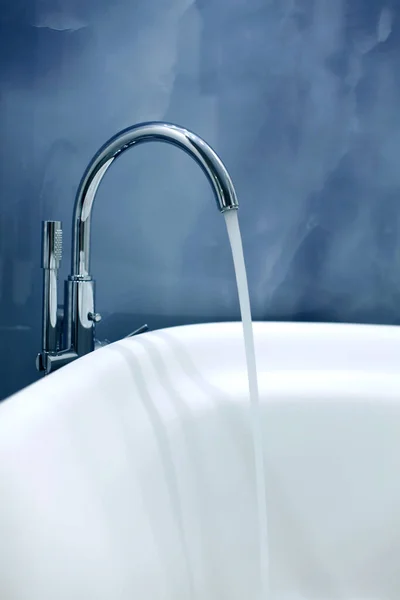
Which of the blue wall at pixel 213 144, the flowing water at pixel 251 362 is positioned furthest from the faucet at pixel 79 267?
the blue wall at pixel 213 144

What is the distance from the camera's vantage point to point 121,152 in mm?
814

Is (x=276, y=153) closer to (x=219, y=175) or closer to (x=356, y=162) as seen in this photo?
(x=356, y=162)

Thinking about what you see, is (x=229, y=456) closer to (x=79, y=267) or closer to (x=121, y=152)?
(x=79, y=267)

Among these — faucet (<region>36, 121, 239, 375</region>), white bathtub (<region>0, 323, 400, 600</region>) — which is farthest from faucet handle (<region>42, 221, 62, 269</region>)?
white bathtub (<region>0, 323, 400, 600</region>)

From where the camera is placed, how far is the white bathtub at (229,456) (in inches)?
22.4

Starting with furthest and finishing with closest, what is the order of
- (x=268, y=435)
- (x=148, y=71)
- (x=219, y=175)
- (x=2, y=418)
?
1. (x=148, y=71)
2. (x=268, y=435)
3. (x=219, y=175)
4. (x=2, y=418)

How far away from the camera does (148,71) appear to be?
111cm

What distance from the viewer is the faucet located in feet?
2.59

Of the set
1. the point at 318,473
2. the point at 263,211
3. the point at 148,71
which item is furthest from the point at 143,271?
the point at 318,473

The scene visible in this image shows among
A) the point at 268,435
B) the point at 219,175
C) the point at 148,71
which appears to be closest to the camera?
the point at 219,175

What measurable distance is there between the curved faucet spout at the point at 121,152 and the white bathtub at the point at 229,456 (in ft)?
0.50

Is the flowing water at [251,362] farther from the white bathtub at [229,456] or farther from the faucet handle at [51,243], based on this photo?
the faucet handle at [51,243]

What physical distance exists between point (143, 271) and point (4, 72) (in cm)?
45

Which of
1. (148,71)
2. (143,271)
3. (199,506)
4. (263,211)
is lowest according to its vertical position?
(199,506)
